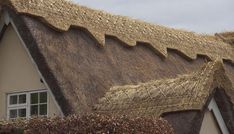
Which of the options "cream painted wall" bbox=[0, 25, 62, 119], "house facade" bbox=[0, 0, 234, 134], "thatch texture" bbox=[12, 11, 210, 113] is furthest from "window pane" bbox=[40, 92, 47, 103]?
"thatch texture" bbox=[12, 11, 210, 113]

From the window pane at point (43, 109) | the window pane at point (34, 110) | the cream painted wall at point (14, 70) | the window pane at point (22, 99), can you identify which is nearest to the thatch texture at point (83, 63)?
the cream painted wall at point (14, 70)

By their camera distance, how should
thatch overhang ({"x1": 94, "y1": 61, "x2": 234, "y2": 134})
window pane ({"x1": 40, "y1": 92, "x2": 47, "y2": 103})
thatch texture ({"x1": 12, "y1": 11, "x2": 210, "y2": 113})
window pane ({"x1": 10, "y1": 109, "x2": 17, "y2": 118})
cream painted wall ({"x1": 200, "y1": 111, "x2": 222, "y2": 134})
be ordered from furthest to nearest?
window pane ({"x1": 10, "y1": 109, "x2": 17, "y2": 118}) → window pane ({"x1": 40, "y1": 92, "x2": 47, "y2": 103}) → thatch texture ({"x1": 12, "y1": 11, "x2": 210, "y2": 113}) → cream painted wall ({"x1": 200, "y1": 111, "x2": 222, "y2": 134}) → thatch overhang ({"x1": 94, "y1": 61, "x2": 234, "y2": 134})

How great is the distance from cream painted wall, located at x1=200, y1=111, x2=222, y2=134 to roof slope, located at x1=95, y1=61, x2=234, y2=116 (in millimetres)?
638

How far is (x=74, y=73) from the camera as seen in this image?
14.8 metres

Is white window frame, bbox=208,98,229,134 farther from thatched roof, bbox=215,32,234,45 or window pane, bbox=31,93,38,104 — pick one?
thatched roof, bbox=215,32,234,45

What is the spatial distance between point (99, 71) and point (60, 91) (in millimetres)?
2080

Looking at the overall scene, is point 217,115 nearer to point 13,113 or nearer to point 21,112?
point 21,112

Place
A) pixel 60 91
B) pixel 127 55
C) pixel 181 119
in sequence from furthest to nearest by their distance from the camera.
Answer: pixel 127 55, pixel 60 91, pixel 181 119

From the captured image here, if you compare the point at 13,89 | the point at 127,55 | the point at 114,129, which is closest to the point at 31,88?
the point at 13,89

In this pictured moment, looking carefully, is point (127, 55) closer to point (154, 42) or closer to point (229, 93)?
point (154, 42)

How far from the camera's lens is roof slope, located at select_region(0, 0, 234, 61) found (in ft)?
51.4

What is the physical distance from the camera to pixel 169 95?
532 inches

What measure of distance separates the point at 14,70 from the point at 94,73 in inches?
87.3

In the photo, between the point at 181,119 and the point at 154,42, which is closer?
the point at 181,119
